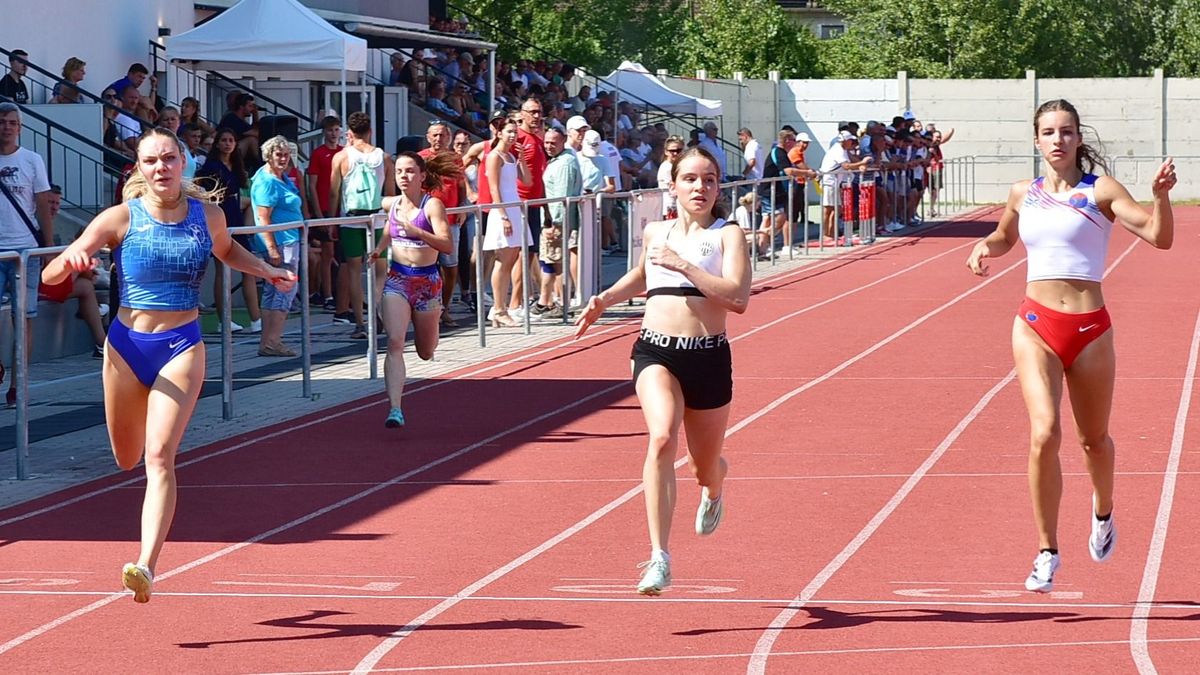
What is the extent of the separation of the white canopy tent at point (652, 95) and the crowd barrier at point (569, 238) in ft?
13.5

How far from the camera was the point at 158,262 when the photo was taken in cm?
734

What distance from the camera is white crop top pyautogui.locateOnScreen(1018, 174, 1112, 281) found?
745 cm

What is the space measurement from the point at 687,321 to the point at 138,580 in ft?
7.17

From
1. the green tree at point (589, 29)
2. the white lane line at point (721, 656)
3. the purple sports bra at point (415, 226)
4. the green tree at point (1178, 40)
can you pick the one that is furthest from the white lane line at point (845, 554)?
the green tree at point (1178, 40)

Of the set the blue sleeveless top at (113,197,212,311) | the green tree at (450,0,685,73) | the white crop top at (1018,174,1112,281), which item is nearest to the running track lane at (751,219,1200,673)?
the white crop top at (1018,174,1112,281)

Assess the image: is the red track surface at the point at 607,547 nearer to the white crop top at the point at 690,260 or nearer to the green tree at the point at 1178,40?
the white crop top at the point at 690,260

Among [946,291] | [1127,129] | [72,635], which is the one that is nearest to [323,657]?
[72,635]

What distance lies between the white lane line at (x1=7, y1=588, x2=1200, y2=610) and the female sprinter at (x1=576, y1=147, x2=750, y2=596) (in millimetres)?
190

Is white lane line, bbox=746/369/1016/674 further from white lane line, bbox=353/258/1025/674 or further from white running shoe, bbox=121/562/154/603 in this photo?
white running shoe, bbox=121/562/154/603

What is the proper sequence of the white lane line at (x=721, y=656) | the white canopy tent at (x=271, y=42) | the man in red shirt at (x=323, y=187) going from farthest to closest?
the white canopy tent at (x=271, y=42) < the man in red shirt at (x=323, y=187) < the white lane line at (x=721, y=656)

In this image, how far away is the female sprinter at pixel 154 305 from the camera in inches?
284

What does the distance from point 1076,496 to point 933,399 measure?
3.70 meters

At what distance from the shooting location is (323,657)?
21.8 feet

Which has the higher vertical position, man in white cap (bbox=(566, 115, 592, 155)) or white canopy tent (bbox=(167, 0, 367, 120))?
white canopy tent (bbox=(167, 0, 367, 120))
